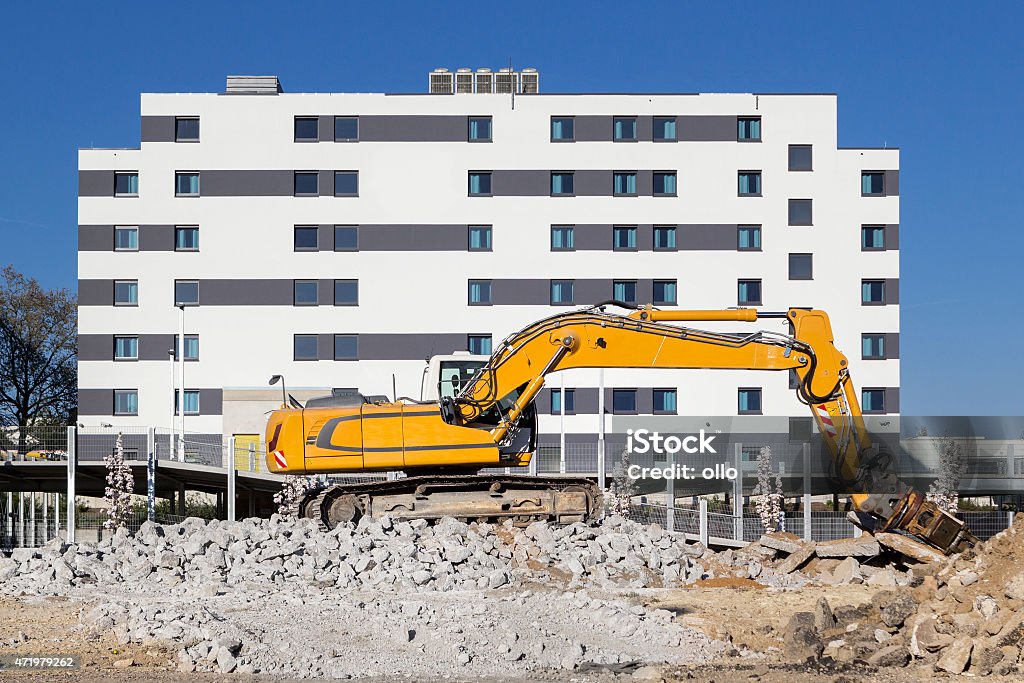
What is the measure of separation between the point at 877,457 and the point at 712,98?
28.4 meters

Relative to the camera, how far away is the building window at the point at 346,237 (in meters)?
44.8

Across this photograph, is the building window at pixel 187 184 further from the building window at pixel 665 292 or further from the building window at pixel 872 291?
the building window at pixel 872 291

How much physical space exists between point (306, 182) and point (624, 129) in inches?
503

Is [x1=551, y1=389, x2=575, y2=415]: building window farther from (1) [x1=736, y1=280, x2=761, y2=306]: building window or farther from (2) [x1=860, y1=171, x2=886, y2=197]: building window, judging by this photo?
(2) [x1=860, y1=171, x2=886, y2=197]: building window

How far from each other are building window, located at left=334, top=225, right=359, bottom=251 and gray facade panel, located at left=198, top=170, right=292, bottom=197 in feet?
7.67

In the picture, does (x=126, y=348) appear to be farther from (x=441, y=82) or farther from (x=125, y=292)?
(x=441, y=82)

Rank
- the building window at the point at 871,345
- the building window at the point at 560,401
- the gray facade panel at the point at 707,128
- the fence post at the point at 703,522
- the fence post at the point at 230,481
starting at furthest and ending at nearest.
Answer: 1. the building window at the point at 871,345
2. the gray facade panel at the point at 707,128
3. the building window at the point at 560,401
4. the fence post at the point at 230,481
5. the fence post at the point at 703,522

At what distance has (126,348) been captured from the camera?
45219 mm

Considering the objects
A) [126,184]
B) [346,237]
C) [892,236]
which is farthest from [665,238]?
[126,184]

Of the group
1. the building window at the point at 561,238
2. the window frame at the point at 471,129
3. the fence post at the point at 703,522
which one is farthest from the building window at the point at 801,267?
the fence post at the point at 703,522

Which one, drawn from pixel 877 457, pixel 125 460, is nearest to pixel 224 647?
pixel 877 457

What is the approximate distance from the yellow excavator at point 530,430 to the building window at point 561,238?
75.0ft

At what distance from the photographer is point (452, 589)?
60.9 feet

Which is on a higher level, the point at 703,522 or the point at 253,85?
the point at 253,85
